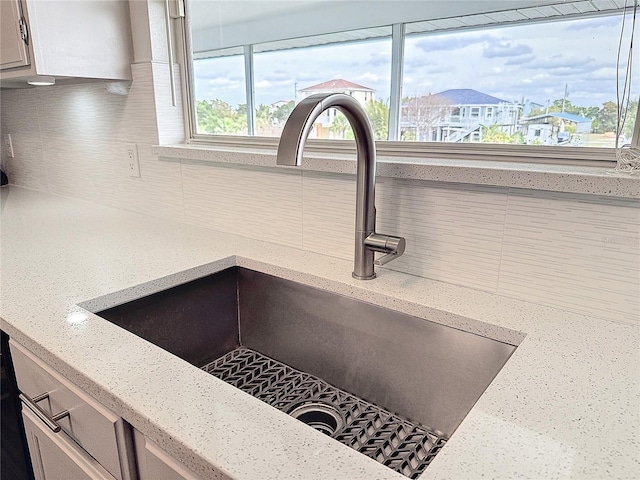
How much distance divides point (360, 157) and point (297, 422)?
51 centimetres

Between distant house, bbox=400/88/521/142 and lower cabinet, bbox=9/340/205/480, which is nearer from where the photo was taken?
lower cabinet, bbox=9/340/205/480

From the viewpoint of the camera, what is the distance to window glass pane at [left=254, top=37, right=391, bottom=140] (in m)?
1.35

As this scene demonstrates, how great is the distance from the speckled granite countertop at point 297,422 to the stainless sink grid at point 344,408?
0.22m

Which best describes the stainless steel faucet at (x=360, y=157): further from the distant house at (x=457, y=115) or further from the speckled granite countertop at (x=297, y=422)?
the distant house at (x=457, y=115)

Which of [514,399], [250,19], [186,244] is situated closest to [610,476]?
[514,399]

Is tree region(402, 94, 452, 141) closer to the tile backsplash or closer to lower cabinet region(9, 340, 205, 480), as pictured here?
the tile backsplash

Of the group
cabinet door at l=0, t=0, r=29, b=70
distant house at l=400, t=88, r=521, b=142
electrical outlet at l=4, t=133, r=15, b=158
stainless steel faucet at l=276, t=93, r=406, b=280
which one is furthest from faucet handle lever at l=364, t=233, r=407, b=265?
electrical outlet at l=4, t=133, r=15, b=158

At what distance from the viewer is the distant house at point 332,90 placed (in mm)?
1262

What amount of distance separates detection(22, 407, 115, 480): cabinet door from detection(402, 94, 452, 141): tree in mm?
936

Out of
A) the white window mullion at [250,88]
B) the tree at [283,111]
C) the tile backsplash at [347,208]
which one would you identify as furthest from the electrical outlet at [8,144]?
the tree at [283,111]

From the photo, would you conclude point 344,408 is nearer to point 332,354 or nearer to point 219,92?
point 332,354

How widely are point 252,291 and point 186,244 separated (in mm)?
252

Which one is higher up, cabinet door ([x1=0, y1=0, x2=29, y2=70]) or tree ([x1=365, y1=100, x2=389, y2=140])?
cabinet door ([x1=0, y1=0, x2=29, y2=70])

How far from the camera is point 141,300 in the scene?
3.19 feet
